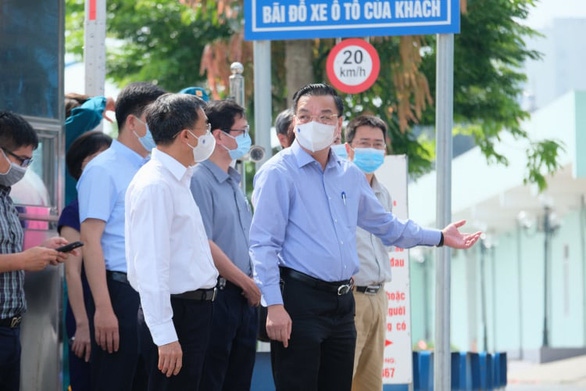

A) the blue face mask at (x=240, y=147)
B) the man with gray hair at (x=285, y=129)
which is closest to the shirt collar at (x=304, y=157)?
the blue face mask at (x=240, y=147)

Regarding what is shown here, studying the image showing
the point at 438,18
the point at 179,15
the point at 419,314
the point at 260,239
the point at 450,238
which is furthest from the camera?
the point at 419,314

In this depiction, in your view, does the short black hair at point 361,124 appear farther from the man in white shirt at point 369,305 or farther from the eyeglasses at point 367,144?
the man in white shirt at point 369,305

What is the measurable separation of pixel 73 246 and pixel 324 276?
1235mm

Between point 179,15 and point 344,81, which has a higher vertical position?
point 179,15

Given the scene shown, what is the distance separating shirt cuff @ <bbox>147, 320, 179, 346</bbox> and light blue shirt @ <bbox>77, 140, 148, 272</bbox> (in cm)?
130

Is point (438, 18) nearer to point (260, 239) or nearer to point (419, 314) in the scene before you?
point (260, 239)

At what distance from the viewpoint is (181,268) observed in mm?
6090

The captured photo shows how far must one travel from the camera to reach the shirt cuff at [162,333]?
19.0 ft

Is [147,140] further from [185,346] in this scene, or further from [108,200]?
[185,346]

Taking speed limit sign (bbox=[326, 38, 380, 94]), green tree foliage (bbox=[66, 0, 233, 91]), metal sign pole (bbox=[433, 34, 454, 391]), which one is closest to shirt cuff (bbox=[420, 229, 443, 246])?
metal sign pole (bbox=[433, 34, 454, 391])

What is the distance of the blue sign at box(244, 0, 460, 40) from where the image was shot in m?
10.1

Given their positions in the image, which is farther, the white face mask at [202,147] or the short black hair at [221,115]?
the short black hair at [221,115]

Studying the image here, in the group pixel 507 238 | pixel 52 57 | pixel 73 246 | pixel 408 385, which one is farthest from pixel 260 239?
pixel 507 238

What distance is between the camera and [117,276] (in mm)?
7078
